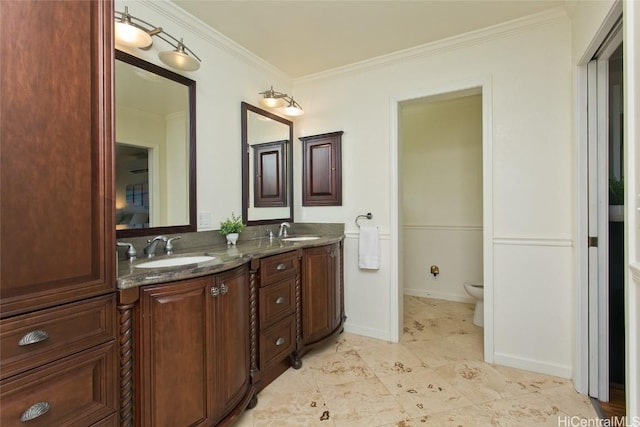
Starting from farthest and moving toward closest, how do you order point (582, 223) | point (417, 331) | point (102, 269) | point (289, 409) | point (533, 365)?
point (417, 331) < point (533, 365) < point (582, 223) < point (289, 409) < point (102, 269)

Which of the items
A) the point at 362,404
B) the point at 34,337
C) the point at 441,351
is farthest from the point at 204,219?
the point at 441,351

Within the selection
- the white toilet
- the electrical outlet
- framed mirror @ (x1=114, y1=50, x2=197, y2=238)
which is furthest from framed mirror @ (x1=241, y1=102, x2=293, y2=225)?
the white toilet

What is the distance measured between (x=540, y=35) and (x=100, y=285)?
2.91 meters

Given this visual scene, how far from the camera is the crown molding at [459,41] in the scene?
202cm

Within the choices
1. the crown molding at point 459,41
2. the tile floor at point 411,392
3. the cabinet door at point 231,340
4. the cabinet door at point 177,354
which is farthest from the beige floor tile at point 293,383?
the crown molding at point 459,41

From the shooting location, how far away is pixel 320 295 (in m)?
2.30

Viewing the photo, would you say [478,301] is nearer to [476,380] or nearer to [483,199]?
[476,380]

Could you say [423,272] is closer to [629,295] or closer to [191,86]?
[629,295]

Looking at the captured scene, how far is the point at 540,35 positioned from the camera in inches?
80.6

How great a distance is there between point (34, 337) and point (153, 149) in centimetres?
123

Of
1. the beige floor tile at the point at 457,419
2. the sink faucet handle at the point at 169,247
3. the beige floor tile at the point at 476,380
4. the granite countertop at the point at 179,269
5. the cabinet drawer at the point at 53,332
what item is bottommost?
the beige floor tile at the point at 476,380

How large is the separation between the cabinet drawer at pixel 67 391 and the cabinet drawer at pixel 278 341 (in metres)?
0.86

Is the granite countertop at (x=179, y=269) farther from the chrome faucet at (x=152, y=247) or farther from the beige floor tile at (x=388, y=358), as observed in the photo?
the beige floor tile at (x=388, y=358)

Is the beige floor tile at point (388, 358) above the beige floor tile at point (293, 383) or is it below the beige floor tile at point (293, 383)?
above
